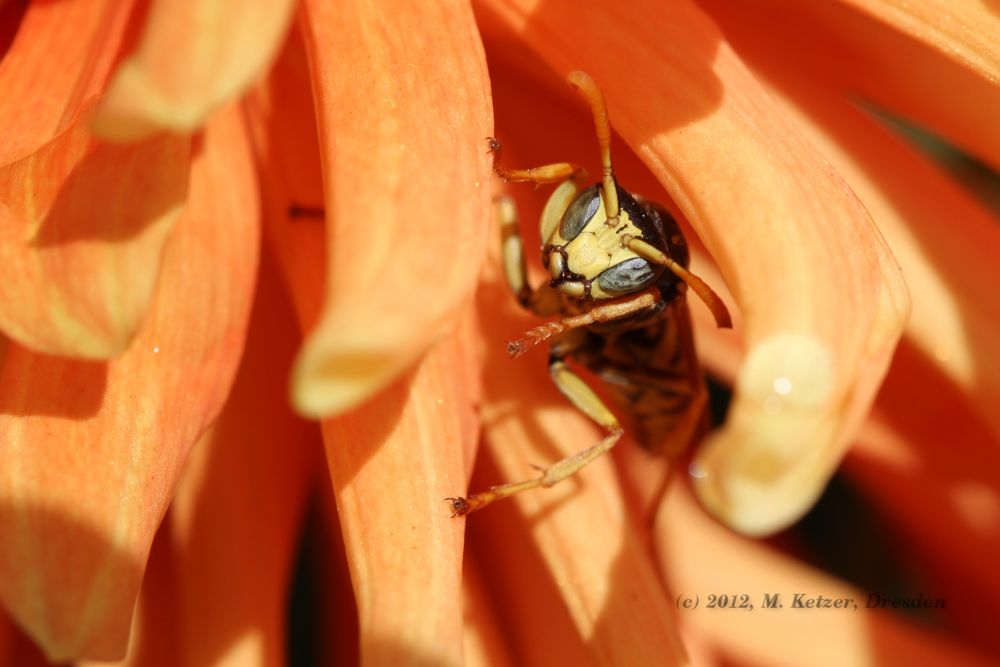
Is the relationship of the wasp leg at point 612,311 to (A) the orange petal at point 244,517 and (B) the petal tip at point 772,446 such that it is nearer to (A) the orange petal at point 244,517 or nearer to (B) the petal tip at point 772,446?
(A) the orange petal at point 244,517

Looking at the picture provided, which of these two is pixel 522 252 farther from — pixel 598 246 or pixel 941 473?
pixel 941 473

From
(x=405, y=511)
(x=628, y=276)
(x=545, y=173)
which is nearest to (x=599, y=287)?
(x=628, y=276)

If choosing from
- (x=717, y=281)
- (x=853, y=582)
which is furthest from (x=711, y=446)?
(x=853, y=582)

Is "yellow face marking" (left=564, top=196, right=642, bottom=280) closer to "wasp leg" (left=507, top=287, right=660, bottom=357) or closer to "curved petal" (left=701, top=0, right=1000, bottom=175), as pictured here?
"wasp leg" (left=507, top=287, right=660, bottom=357)

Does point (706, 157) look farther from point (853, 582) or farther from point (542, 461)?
point (853, 582)

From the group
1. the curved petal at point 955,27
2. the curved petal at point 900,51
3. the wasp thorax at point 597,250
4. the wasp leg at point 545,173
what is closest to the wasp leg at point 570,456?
the wasp thorax at point 597,250

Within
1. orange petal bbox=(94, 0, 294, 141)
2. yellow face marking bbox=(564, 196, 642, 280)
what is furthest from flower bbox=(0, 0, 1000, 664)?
yellow face marking bbox=(564, 196, 642, 280)
